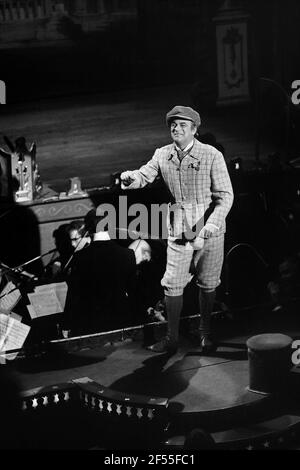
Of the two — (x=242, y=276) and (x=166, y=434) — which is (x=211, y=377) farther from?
(x=242, y=276)

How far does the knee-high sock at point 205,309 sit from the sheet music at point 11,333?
1251 mm

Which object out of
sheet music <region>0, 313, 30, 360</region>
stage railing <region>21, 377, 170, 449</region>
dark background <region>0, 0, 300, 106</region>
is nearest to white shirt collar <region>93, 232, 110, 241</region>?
sheet music <region>0, 313, 30, 360</region>

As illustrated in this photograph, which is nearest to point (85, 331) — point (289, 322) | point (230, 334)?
point (230, 334)

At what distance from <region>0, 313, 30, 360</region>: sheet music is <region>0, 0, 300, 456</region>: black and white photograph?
10mm

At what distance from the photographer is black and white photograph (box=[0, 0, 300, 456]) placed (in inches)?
218

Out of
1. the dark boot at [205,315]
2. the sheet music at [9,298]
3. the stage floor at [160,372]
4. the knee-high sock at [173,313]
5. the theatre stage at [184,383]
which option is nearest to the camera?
the theatre stage at [184,383]

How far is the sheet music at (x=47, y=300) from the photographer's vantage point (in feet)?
21.0

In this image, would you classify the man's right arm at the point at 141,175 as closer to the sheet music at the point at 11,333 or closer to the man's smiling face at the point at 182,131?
the man's smiling face at the point at 182,131

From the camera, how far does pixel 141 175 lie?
571cm

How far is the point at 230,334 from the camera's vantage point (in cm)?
631

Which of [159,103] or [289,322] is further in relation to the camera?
[159,103]

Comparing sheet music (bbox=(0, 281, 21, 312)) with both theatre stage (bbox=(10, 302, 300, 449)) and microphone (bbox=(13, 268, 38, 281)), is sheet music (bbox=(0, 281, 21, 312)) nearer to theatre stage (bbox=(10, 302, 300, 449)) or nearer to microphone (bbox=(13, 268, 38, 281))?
microphone (bbox=(13, 268, 38, 281))

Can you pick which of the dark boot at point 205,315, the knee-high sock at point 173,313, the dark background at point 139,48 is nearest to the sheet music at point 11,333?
the knee-high sock at point 173,313
